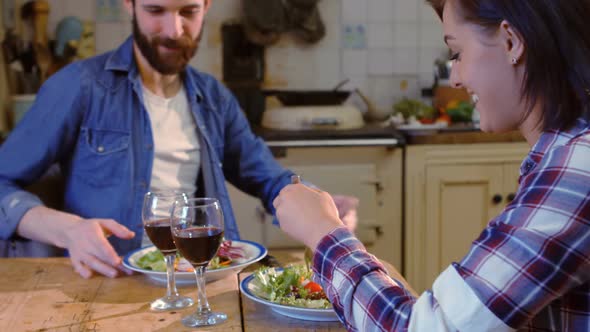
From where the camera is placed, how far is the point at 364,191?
305 centimetres

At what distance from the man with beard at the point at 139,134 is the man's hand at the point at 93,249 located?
12.5 inches

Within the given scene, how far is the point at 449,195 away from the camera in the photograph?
3096 millimetres

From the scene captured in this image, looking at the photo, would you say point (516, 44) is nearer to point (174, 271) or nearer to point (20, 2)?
point (174, 271)

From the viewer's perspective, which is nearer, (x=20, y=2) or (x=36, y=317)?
(x=36, y=317)

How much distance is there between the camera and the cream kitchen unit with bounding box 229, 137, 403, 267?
9.87 feet

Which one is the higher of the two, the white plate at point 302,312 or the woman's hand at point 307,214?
the woman's hand at point 307,214

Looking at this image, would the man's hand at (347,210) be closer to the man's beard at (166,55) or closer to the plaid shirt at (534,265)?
the plaid shirt at (534,265)

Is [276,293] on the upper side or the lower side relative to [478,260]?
lower

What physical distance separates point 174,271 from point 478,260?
2.18 feet

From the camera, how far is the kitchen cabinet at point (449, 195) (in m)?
3.06

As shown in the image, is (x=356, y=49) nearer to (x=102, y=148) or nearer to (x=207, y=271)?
(x=102, y=148)

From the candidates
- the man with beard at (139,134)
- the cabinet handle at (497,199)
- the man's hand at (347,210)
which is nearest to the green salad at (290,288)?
the man's hand at (347,210)

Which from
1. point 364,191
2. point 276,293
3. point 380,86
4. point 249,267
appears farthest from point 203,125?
point 380,86

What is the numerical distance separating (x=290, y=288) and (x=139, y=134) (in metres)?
0.90
